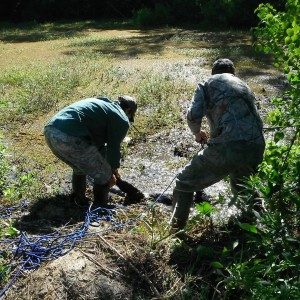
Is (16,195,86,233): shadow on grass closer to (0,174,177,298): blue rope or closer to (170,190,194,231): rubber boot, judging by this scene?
(0,174,177,298): blue rope

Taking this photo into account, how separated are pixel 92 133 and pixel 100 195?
2.30 ft

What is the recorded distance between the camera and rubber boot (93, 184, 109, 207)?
17.2 feet

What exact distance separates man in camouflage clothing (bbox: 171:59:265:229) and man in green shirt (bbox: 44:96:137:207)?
32.0 inches

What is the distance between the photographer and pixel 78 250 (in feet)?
12.7

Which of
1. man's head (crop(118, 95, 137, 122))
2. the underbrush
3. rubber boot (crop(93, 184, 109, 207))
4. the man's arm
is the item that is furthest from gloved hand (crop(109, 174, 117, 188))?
the man's arm

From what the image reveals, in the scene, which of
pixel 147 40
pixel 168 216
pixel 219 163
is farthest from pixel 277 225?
pixel 147 40

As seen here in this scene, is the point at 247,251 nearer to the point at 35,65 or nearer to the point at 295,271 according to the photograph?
the point at 295,271

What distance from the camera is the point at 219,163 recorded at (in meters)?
4.31

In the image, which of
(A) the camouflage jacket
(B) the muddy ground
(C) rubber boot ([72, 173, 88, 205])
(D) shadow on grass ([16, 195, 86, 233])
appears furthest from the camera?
(C) rubber boot ([72, 173, 88, 205])

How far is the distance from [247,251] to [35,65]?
11.0m

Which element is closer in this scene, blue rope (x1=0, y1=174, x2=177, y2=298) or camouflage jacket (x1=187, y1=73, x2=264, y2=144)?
blue rope (x1=0, y1=174, x2=177, y2=298)

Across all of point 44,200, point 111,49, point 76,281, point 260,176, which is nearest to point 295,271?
point 260,176

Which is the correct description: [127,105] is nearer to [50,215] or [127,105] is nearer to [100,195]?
[100,195]

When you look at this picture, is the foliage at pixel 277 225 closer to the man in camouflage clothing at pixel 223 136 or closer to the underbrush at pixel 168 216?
the underbrush at pixel 168 216
